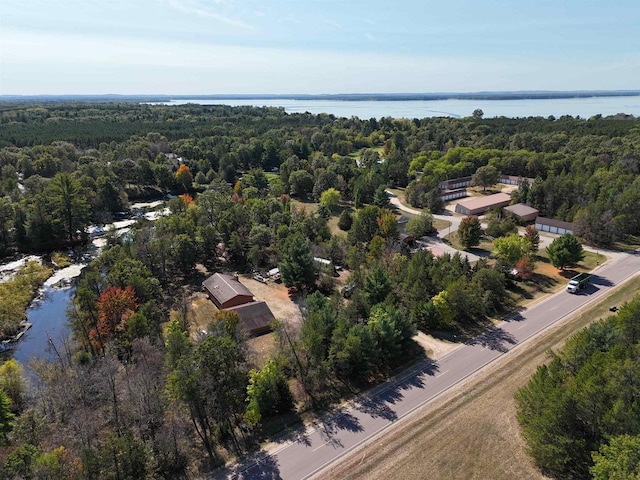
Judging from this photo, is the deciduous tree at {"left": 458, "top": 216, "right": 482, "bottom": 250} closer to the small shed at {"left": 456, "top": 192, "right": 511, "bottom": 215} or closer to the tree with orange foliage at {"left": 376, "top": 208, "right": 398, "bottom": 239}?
the tree with orange foliage at {"left": 376, "top": 208, "right": 398, "bottom": 239}

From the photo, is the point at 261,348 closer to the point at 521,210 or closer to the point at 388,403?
the point at 388,403

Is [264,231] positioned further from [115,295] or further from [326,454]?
[326,454]

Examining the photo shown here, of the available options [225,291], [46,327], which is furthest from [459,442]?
[46,327]

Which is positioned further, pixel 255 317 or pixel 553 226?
pixel 553 226

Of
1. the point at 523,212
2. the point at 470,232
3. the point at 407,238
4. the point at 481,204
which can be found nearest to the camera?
the point at 470,232

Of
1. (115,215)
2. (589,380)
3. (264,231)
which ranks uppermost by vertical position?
(589,380)

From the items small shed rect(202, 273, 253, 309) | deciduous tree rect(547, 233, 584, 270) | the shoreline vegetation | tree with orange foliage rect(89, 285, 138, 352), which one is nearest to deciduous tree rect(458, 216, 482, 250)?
deciduous tree rect(547, 233, 584, 270)

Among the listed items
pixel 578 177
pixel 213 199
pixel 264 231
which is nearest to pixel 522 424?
pixel 264 231
